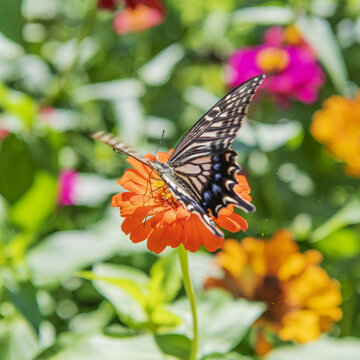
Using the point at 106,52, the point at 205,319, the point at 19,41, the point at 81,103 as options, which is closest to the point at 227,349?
the point at 205,319

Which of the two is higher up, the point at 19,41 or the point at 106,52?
the point at 19,41

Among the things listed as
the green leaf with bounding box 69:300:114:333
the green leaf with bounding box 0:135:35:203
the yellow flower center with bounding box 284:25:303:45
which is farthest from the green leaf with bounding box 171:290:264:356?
the yellow flower center with bounding box 284:25:303:45

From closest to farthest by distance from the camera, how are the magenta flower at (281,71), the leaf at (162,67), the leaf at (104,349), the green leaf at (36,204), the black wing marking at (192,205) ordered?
the black wing marking at (192,205)
the leaf at (104,349)
the green leaf at (36,204)
the magenta flower at (281,71)
the leaf at (162,67)

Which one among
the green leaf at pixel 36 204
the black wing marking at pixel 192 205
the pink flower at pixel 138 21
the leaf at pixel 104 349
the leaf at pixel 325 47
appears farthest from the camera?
the pink flower at pixel 138 21

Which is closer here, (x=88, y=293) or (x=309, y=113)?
(x=88, y=293)

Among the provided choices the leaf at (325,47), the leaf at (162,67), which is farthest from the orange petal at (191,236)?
the leaf at (162,67)

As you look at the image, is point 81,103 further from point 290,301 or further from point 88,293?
point 290,301

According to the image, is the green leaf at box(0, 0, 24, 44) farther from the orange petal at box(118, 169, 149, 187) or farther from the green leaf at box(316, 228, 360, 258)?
the green leaf at box(316, 228, 360, 258)

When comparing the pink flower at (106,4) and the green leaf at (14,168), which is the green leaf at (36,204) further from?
the pink flower at (106,4)
